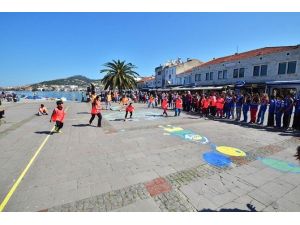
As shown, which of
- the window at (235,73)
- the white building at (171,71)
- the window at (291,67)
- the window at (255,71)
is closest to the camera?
the window at (291,67)

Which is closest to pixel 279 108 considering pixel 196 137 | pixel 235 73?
pixel 196 137

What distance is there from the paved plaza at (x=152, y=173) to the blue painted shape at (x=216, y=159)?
0.09 ft

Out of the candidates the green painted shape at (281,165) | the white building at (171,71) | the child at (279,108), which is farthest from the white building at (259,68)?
the green painted shape at (281,165)

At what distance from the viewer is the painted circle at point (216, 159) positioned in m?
5.52

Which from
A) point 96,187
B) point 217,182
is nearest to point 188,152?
point 217,182

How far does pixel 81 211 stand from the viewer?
11.4 ft

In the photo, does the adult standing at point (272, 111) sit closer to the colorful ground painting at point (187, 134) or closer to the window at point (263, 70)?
the colorful ground painting at point (187, 134)

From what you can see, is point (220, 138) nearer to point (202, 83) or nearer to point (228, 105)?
point (228, 105)

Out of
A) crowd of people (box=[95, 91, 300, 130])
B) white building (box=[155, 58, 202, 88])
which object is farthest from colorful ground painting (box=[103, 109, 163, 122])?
white building (box=[155, 58, 202, 88])

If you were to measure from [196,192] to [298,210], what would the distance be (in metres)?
1.72

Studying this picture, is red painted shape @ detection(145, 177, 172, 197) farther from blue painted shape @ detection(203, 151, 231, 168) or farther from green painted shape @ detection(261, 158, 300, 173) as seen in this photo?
green painted shape @ detection(261, 158, 300, 173)

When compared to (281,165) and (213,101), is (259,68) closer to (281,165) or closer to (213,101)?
(213,101)

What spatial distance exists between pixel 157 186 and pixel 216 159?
2.37m

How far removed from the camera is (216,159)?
A: 19.3 ft
